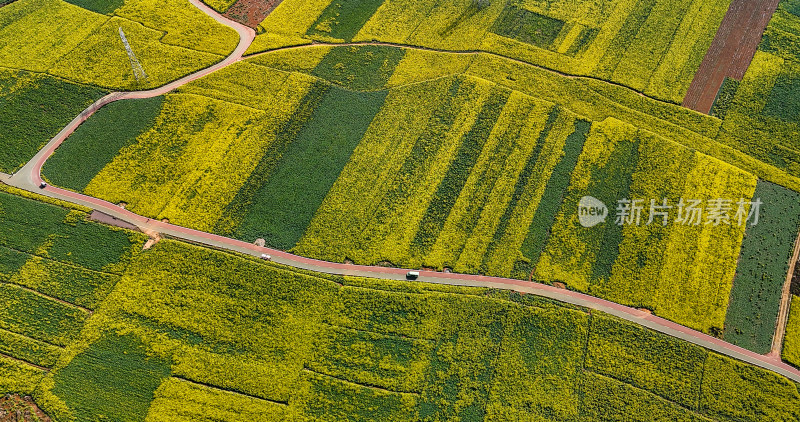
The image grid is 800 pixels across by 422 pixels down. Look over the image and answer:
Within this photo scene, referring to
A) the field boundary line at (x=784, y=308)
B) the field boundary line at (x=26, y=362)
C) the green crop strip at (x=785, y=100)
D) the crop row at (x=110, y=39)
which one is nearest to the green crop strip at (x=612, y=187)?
the field boundary line at (x=784, y=308)

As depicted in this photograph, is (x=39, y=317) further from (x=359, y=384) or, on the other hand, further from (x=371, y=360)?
(x=371, y=360)

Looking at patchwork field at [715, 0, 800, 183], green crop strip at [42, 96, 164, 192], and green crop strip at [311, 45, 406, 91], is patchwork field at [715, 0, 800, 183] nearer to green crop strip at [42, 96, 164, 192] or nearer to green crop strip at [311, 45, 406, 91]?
green crop strip at [311, 45, 406, 91]

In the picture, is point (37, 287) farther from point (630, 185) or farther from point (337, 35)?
point (630, 185)

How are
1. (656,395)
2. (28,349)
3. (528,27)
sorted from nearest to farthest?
(656,395) → (28,349) → (528,27)

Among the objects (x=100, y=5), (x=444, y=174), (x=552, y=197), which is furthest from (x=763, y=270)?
(x=100, y=5)

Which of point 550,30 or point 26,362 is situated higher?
point 550,30

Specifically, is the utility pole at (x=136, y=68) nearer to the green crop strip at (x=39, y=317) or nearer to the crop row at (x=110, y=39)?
the crop row at (x=110, y=39)
